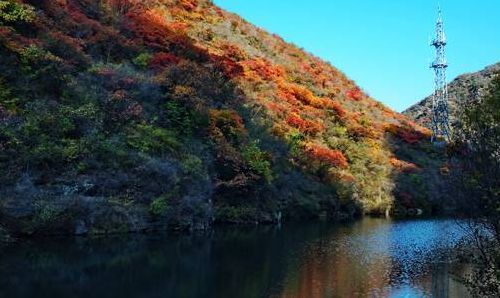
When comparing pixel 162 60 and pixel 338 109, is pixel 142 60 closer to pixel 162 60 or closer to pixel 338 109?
pixel 162 60

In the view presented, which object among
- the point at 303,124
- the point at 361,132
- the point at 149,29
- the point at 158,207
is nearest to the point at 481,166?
the point at 158,207

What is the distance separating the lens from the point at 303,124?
54000 mm

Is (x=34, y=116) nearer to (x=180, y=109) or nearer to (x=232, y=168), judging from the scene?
(x=180, y=109)

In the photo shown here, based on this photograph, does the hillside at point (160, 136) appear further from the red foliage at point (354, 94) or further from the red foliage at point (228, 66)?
the red foliage at point (354, 94)

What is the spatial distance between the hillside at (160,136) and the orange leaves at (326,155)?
19cm

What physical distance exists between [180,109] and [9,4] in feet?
44.0

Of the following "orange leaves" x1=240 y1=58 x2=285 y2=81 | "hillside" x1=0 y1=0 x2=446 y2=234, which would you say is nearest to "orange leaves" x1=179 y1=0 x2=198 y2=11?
"hillside" x1=0 y1=0 x2=446 y2=234

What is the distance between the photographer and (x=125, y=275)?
773 inches

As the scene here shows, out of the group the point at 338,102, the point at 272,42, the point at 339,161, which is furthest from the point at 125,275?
the point at 272,42

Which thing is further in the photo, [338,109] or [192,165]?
[338,109]

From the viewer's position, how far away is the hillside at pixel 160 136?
2931 cm

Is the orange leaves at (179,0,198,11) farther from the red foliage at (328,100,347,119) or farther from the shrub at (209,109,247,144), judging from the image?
the shrub at (209,109,247,144)

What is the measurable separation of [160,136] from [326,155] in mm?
20152

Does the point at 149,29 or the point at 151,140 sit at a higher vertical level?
the point at 149,29
